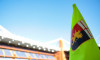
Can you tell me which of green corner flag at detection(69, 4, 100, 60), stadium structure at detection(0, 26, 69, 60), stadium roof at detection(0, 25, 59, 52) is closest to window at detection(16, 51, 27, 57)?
stadium structure at detection(0, 26, 69, 60)

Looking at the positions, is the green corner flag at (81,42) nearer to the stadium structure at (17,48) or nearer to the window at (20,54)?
the stadium structure at (17,48)

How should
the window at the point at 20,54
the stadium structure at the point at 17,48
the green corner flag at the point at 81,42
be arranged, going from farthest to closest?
the window at the point at 20,54 < the stadium structure at the point at 17,48 < the green corner flag at the point at 81,42

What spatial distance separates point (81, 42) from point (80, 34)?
A: 81 millimetres

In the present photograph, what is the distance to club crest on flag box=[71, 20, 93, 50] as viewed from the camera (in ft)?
2.90

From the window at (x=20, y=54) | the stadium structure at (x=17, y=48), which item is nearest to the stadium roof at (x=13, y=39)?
the stadium structure at (x=17, y=48)

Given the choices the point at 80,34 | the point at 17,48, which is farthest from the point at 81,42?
the point at 17,48

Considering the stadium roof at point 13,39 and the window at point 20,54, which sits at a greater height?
the stadium roof at point 13,39

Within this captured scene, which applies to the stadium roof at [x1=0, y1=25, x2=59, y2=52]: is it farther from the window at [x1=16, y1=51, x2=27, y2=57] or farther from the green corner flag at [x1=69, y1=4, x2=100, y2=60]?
the green corner flag at [x1=69, y1=4, x2=100, y2=60]

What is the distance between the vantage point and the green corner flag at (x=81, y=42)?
0.82m

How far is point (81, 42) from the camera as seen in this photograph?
0.87 meters

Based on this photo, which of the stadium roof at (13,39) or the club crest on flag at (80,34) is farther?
the stadium roof at (13,39)

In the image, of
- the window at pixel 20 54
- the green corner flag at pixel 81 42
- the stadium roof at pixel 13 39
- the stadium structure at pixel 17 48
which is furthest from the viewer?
the window at pixel 20 54

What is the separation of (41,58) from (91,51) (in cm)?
836

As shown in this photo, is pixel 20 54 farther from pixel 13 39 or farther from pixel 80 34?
pixel 80 34
